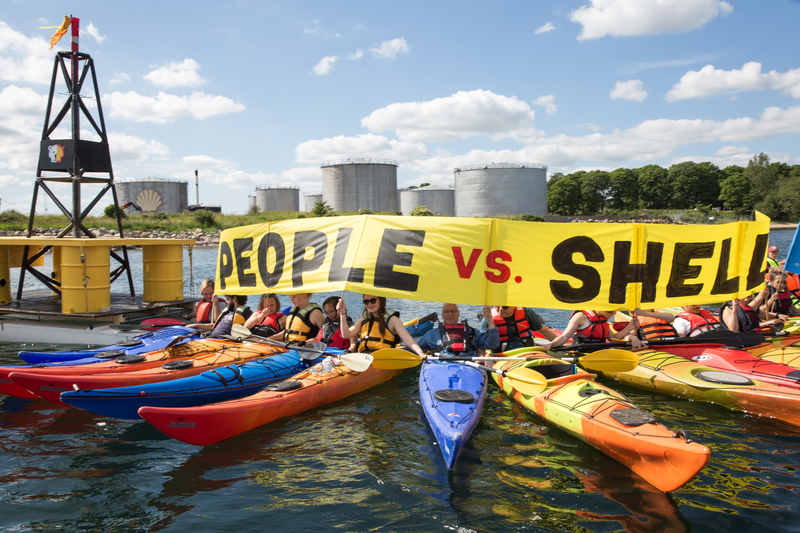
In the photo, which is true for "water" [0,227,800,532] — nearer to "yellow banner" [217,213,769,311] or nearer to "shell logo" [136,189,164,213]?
"yellow banner" [217,213,769,311]

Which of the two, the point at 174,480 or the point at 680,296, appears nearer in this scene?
the point at 174,480

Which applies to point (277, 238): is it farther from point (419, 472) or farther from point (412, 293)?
point (419, 472)

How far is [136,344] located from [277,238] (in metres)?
3.51

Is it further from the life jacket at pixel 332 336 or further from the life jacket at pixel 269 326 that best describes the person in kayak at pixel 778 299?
the life jacket at pixel 269 326

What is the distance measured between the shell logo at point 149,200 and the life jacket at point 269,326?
65.6 m

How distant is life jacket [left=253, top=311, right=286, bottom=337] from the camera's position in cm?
927

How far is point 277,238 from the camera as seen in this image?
7.94m

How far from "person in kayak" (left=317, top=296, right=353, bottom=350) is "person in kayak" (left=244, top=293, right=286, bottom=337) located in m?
0.95

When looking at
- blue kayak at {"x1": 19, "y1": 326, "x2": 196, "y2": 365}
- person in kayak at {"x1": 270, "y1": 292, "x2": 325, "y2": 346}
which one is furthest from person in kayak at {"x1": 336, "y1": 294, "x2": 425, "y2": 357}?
blue kayak at {"x1": 19, "y1": 326, "x2": 196, "y2": 365}

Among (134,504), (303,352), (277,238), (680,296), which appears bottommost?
(134,504)

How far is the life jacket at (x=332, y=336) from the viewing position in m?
8.75

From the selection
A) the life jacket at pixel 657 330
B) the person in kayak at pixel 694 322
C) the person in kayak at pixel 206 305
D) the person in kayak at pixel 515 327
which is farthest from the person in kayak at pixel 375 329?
the person in kayak at pixel 694 322

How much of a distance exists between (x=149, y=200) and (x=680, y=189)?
7794 centimetres

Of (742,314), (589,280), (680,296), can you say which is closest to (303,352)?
(589,280)
